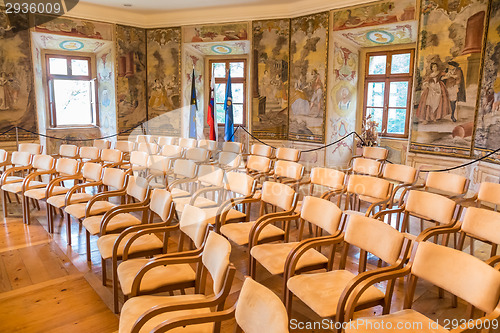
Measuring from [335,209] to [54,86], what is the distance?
1003 cm

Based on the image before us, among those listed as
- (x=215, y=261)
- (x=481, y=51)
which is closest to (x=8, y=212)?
(x=215, y=261)

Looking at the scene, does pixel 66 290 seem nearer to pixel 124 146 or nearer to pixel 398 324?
pixel 398 324

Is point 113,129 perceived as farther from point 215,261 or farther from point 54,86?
point 215,261

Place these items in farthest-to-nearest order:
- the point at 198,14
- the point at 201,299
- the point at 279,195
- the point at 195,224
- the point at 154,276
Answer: the point at 198,14 → the point at 279,195 → the point at 195,224 → the point at 154,276 → the point at 201,299

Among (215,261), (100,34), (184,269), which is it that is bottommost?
(184,269)

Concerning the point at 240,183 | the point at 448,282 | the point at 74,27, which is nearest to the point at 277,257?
the point at 448,282

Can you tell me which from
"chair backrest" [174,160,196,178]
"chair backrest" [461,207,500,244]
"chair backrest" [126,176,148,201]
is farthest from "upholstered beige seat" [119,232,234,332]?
"chair backrest" [174,160,196,178]

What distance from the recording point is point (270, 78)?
9.82 metres

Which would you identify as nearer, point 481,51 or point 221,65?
point 481,51

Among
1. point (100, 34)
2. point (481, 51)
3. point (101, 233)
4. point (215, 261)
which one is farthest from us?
point (100, 34)

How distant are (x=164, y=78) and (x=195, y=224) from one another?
8.82 meters

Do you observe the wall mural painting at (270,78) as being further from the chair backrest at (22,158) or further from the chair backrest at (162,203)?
the chair backrest at (162,203)

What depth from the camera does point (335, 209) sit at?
3.13 m

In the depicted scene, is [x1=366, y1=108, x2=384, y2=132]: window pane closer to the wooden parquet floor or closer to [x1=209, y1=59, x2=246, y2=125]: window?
[x1=209, y1=59, x2=246, y2=125]: window
